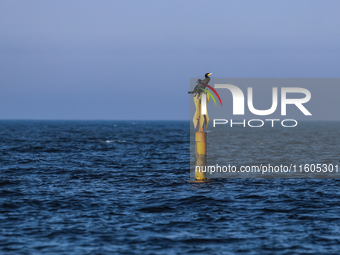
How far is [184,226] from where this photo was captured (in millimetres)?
16531

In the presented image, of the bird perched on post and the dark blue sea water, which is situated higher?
the bird perched on post

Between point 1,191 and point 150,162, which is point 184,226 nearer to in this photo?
point 1,191

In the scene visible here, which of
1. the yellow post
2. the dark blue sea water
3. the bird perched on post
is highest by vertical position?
the bird perched on post

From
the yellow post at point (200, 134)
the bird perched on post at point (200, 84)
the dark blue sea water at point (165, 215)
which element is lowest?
the dark blue sea water at point (165, 215)

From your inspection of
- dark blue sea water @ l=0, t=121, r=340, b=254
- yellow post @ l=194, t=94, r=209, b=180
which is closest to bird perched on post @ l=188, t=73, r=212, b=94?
yellow post @ l=194, t=94, r=209, b=180

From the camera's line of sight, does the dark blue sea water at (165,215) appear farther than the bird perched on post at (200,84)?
No

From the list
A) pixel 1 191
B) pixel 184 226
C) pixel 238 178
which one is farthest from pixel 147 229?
pixel 238 178

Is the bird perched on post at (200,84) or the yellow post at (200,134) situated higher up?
the bird perched on post at (200,84)

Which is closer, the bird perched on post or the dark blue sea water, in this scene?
the dark blue sea water

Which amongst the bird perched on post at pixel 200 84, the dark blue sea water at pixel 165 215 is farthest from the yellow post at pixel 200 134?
the dark blue sea water at pixel 165 215

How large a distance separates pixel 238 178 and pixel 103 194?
10.1 m

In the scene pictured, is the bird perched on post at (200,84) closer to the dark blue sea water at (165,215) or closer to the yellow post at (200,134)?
the yellow post at (200,134)

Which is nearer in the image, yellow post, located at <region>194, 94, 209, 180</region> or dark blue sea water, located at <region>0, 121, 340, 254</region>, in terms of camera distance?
dark blue sea water, located at <region>0, 121, 340, 254</region>

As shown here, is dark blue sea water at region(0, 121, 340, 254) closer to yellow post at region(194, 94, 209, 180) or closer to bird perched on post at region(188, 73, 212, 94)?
yellow post at region(194, 94, 209, 180)
